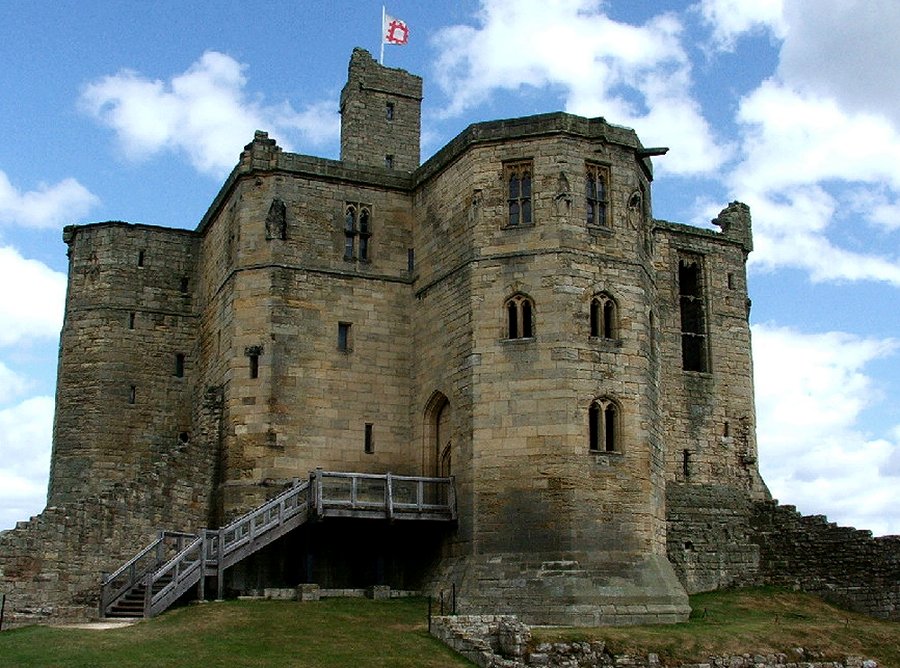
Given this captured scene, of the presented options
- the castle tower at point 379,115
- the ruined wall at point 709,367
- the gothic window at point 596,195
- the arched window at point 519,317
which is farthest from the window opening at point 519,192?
the castle tower at point 379,115

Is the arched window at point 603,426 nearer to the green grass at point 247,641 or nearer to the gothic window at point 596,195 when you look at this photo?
the gothic window at point 596,195

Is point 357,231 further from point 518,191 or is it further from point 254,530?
point 254,530

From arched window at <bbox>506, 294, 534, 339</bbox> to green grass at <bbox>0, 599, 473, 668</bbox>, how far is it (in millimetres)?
7500

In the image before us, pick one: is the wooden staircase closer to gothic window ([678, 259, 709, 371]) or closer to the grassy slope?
the grassy slope

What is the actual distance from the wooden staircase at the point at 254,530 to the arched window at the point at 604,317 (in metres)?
5.39

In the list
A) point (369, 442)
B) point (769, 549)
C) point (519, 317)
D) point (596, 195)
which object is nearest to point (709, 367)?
point (769, 549)

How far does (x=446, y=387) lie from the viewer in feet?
104

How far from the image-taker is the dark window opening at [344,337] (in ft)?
112

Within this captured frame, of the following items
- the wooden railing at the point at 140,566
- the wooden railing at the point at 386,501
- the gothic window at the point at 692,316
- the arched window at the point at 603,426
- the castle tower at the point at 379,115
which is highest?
the castle tower at the point at 379,115

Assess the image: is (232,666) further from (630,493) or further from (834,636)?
(834,636)

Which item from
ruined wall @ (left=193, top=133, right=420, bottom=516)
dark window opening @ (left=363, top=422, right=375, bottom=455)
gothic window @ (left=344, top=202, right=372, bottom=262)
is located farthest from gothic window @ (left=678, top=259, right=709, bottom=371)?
dark window opening @ (left=363, top=422, right=375, bottom=455)

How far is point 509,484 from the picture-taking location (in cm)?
2920

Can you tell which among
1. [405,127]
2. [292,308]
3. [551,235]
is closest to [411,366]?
[292,308]

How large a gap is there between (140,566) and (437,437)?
8.55m
